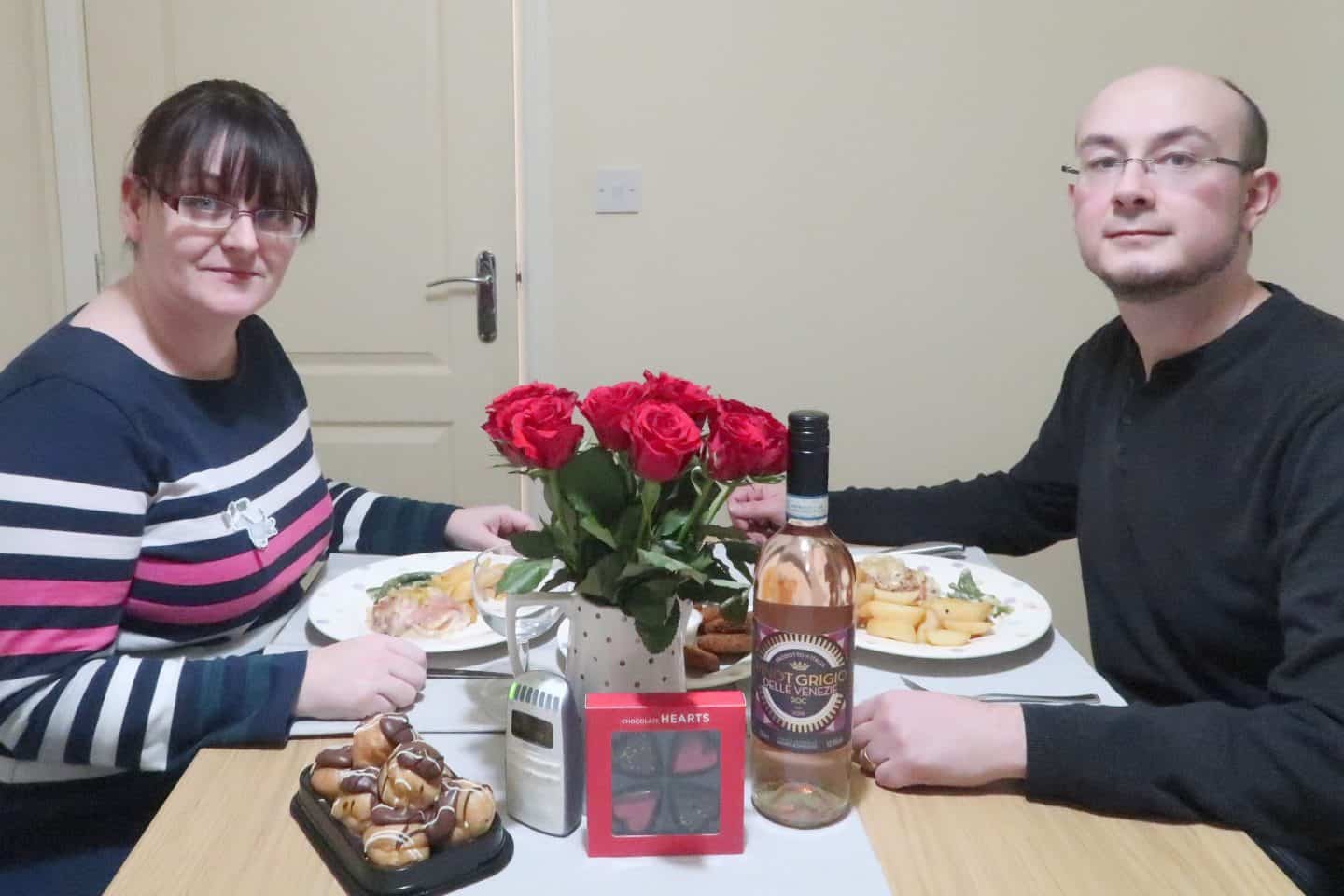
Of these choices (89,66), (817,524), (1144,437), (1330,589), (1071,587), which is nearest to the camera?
(817,524)

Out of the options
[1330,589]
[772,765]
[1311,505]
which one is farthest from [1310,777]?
[772,765]

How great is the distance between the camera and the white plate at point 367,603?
1.18m

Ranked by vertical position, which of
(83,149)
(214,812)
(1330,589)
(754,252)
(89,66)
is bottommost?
(214,812)

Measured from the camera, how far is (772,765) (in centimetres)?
92

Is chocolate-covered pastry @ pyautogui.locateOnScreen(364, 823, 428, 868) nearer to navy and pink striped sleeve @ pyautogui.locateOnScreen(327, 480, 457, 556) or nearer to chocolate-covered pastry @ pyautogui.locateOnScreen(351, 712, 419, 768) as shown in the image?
chocolate-covered pastry @ pyautogui.locateOnScreen(351, 712, 419, 768)

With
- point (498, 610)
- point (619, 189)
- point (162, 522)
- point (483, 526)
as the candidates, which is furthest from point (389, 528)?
point (619, 189)

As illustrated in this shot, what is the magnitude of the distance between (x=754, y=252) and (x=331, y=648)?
6.01ft

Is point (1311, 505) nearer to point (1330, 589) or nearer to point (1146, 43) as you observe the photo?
point (1330, 589)

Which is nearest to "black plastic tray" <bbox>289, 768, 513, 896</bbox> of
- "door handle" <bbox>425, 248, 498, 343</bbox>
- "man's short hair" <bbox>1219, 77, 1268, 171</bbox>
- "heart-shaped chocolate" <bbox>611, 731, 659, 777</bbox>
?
"heart-shaped chocolate" <bbox>611, 731, 659, 777</bbox>

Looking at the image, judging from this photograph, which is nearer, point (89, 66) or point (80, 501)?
point (80, 501)

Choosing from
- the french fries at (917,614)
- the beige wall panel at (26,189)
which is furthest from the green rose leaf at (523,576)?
the beige wall panel at (26,189)

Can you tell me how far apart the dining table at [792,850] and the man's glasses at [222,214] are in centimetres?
56

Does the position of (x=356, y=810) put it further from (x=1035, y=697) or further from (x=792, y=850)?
(x=1035, y=697)

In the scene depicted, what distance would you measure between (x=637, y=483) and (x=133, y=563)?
1.75 feet
